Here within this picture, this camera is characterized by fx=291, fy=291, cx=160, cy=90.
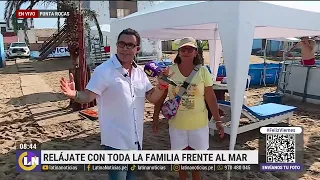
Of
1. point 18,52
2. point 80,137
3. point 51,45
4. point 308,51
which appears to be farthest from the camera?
point 18,52

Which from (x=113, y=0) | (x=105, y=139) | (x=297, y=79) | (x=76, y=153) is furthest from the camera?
(x=297, y=79)

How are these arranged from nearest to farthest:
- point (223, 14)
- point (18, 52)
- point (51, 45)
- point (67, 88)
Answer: point (67, 88), point (223, 14), point (51, 45), point (18, 52)

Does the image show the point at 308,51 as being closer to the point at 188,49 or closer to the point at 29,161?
the point at 188,49

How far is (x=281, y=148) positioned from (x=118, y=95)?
265 centimetres

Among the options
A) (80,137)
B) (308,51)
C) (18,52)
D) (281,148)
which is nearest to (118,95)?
(281,148)

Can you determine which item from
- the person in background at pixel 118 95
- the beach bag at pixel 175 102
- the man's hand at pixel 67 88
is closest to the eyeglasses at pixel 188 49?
the beach bag at pixel 175 102

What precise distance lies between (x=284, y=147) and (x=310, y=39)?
5.52 meters

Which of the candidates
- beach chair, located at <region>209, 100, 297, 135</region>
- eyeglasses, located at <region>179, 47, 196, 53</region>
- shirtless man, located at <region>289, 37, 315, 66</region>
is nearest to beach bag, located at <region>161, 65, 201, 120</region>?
eyeglasses, located at <region>179, 47, 196, 53</region>

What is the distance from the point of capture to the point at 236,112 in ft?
9.50

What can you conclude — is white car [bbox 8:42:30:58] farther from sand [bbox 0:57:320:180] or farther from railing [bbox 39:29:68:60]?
sand [bbox 0:57:320:180]

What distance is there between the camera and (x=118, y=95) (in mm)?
2139

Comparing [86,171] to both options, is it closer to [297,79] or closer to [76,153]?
[76,153]

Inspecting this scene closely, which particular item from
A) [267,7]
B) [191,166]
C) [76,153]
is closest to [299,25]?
[267,7]

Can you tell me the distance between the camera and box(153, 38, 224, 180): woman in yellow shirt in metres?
2.73
